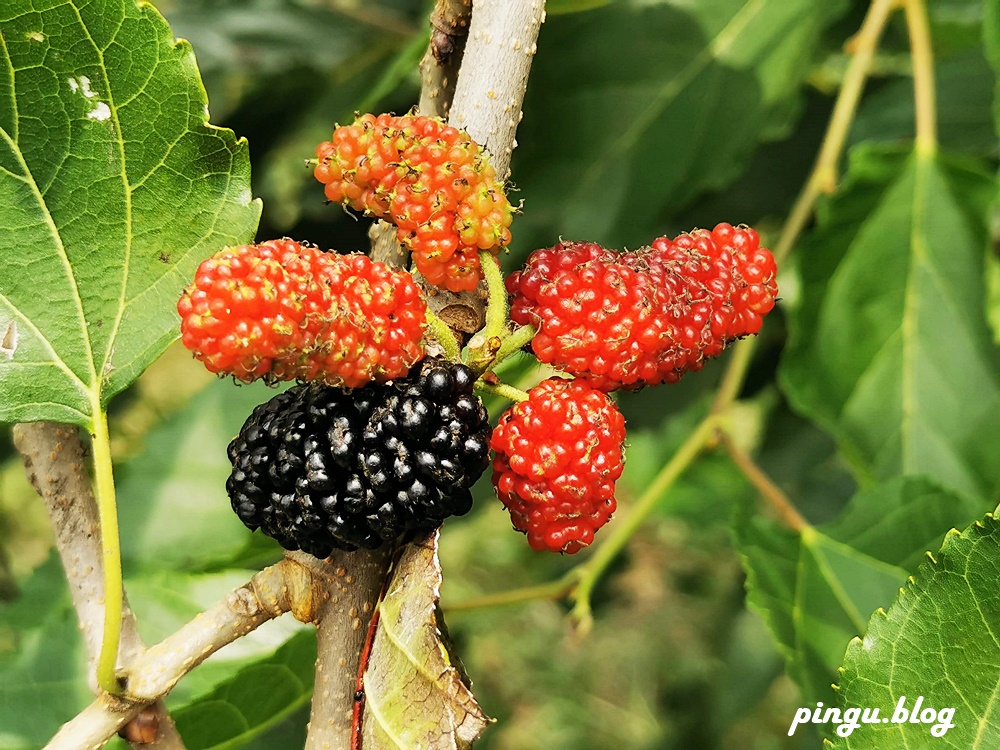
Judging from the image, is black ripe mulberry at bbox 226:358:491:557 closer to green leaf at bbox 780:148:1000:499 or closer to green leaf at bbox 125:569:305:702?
green leaf at bbox 125:569:305:702

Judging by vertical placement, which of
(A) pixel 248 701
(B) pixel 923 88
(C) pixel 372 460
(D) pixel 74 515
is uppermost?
(B) pixel 923 88

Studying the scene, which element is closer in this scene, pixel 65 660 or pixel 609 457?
pixel 609 457

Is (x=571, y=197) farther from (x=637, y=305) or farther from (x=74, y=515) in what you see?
(x=74, y=515)

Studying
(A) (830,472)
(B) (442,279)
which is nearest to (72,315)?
(B) (442,279)

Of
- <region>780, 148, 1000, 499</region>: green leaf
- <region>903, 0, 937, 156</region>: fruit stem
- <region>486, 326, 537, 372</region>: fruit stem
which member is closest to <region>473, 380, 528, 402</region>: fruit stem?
<region>486, 326, 537, 372</region>: fruit stem

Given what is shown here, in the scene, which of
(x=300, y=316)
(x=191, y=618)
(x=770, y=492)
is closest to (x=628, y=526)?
(x=770, y=492)

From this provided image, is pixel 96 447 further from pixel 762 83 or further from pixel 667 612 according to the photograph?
pixel 667 612

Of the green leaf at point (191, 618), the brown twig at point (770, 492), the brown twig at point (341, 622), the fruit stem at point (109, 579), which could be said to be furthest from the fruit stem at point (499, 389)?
the brown twig at point (770, 492)
